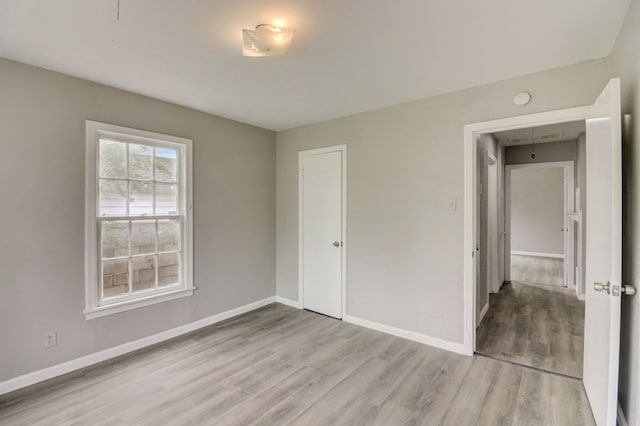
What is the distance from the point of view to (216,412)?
2162 millimetres

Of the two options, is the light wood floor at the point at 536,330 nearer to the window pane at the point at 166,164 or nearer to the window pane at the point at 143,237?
the window pane at the point at 143,237

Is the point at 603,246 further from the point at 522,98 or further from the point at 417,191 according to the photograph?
the point at 417,191

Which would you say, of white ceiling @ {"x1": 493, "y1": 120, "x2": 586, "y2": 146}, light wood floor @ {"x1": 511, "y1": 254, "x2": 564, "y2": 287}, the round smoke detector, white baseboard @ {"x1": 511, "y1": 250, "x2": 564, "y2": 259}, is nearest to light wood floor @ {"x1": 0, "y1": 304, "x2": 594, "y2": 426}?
the round smoke detector

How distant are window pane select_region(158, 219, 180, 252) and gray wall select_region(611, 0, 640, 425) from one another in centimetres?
373

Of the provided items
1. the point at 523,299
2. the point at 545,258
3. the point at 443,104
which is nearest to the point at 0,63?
the point at 443,104

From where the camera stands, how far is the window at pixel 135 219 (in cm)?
280

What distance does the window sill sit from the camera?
279cm

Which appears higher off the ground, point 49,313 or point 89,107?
point 89,107

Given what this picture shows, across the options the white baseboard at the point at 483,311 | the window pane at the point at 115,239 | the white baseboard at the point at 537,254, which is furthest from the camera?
the white baseboard at the point at 537,254

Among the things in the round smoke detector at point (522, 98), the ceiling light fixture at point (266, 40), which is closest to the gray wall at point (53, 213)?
the ceiling light fixture at point (266, 40)

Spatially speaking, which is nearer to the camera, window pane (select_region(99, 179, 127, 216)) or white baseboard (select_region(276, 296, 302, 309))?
window pane (select_region(99, 179, 127, 216))

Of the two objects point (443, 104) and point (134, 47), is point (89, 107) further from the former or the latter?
point (443, 104)

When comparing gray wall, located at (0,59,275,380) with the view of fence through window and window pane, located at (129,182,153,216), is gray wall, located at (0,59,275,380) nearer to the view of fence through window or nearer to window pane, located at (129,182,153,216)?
the view of fence through window

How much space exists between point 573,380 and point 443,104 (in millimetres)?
2620
